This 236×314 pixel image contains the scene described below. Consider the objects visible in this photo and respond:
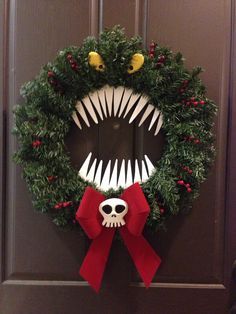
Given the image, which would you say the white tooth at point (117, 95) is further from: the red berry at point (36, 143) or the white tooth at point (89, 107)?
the red berry at point (36, 143)

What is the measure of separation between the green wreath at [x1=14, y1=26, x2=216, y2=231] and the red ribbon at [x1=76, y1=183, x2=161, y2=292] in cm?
4

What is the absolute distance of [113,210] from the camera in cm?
80

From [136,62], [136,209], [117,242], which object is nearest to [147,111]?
[136,62]

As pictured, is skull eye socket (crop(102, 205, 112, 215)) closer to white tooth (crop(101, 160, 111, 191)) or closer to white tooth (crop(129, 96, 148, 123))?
white tooth (crop(101, 160, 111, 191))

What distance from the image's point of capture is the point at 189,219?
94 centimetres

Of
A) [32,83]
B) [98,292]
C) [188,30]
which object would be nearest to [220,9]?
[188,30]

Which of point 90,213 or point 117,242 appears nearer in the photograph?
point 90,213

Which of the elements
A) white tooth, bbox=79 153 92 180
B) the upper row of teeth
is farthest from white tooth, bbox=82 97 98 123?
white tooth, bbox=79 153 92 180

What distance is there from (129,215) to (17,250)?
13.9 inches

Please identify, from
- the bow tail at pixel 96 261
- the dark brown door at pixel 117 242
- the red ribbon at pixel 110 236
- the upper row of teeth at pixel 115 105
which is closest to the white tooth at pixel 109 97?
the upper row of teeth at pixel 115 105

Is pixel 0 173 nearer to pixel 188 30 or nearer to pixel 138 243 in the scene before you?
pixel 138 243

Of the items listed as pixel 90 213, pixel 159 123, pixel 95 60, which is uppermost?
pixel 95 60

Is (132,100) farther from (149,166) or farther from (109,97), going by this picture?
(149,166)

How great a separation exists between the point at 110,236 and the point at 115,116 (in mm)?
312
